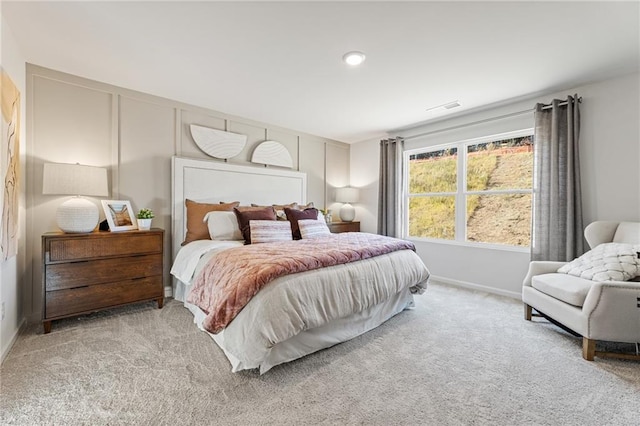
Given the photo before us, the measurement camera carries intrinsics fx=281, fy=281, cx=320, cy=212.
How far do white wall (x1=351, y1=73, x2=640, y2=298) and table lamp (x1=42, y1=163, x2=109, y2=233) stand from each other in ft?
13.9

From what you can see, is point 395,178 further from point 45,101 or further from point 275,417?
point 45,101

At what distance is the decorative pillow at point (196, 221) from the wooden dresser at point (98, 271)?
0.35 m

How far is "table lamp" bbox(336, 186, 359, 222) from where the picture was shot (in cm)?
510

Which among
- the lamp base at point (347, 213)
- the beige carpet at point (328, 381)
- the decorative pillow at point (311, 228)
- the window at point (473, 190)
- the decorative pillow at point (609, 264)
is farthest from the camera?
the lamp base at point (347, 213)

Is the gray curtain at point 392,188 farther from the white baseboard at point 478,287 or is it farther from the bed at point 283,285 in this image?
the bed at point 283,285

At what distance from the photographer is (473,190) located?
3.98 metres

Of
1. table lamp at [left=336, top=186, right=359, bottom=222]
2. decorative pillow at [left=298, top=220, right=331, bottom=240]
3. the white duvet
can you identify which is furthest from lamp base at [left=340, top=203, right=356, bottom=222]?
the white duvet

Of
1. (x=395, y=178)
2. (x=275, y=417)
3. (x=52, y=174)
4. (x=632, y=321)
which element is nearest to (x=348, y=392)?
(x=275, y=417)

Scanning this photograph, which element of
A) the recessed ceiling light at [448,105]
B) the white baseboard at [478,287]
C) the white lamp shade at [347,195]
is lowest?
the white baseboard at [478,287]

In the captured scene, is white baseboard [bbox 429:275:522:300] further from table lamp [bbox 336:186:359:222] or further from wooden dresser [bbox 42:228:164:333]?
wooden dresser [bbox 42:228:164:333]

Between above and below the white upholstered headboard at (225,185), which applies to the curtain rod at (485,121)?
above

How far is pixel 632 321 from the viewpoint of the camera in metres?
1.96

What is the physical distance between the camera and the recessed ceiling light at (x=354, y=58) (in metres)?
2.39

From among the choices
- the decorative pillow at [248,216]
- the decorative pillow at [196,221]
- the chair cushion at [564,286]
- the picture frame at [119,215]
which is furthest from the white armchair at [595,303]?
the picture frame at [119,215]
